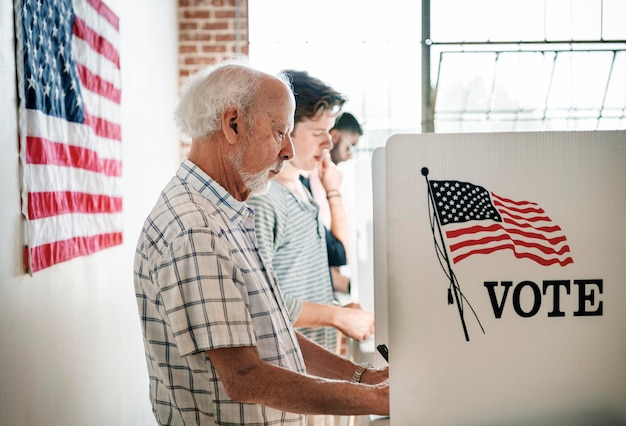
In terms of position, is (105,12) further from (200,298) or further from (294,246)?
(200,298)

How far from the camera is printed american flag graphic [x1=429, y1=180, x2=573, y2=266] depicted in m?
1.04

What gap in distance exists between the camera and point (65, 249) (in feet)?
6.21

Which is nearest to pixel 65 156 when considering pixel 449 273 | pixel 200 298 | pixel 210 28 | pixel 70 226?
pixel 70 226

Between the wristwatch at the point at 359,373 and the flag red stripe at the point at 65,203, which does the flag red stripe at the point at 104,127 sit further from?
the wristwatch at the point at 359,373

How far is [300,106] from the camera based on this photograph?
2109mm

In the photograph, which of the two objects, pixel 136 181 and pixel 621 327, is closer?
pixel 621 327

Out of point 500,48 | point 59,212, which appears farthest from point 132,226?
point 500,48

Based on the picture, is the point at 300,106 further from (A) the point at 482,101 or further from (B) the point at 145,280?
(A) the point at 482,101

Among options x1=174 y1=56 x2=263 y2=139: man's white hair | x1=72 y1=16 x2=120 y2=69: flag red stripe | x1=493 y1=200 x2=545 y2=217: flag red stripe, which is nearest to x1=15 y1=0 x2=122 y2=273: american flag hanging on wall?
x1=72 y1=16 x2=120 y2=69: flag red stripe

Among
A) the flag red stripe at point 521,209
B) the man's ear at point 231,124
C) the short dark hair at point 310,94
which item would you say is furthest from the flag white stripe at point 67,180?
the flag red stripe at point 521,209

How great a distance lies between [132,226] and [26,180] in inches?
48.0

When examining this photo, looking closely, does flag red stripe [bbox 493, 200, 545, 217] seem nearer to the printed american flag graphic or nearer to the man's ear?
the printed american flag graphic

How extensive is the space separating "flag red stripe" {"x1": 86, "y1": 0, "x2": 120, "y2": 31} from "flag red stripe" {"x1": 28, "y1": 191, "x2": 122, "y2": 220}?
674mm

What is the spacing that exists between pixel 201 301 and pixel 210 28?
3274 millimetres
